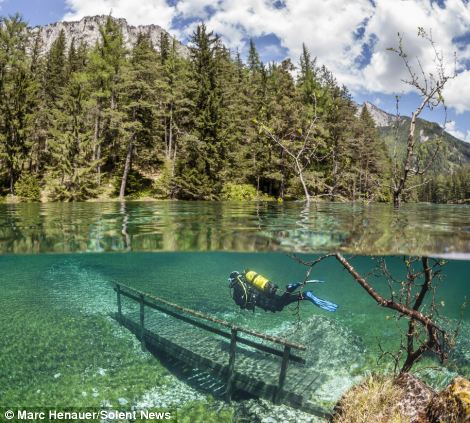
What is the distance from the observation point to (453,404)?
23.3 feet

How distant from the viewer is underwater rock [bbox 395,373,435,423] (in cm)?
803

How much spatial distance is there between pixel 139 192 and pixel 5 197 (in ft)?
37.7

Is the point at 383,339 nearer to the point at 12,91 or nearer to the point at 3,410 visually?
the point at 3,410

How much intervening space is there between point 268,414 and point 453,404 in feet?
16.7

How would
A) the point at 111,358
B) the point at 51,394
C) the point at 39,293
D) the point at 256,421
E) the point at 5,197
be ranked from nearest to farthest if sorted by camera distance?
1. the point at 256,421
2. the point at 51,394
3. the point at 111,358
4. the point at 39,293
5. the point at 5,197

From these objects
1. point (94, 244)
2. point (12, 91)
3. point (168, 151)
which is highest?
point (12, 91)

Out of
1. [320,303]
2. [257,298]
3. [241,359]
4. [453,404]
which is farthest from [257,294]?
[453,404]

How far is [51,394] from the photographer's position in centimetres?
1110

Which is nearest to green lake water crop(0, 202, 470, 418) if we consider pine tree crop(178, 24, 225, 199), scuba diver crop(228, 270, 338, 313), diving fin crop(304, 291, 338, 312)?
scuba diver crop(228, 270, 338, 313)

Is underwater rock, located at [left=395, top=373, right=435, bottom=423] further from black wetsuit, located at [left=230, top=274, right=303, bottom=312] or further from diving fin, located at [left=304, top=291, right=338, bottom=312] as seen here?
diving fin, located at [left=304, top=291, right=338, bottom=312]

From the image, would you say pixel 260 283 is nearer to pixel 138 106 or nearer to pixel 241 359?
pixel 241 359

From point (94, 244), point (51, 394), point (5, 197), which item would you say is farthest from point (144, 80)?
point (51, 394)

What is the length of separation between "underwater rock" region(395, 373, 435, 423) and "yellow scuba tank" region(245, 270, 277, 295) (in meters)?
5.53

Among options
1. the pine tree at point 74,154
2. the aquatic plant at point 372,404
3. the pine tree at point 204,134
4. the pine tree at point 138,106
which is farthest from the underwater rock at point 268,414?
the pine tree at point 138,106
